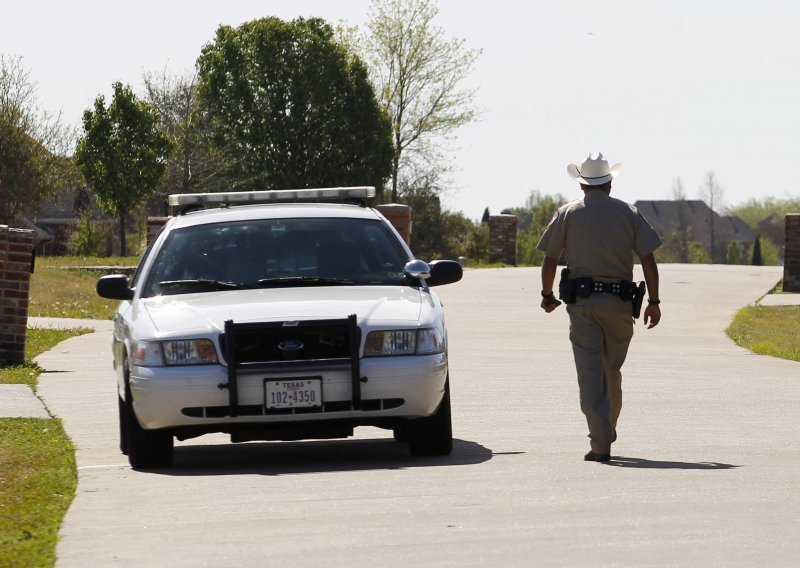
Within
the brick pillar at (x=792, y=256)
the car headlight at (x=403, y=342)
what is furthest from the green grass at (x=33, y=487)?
the brick pillar at (x=792, y=256)

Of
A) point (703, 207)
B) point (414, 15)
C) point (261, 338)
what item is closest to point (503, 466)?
point (261, 338)

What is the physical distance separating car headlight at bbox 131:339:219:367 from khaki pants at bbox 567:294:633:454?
2180 mm

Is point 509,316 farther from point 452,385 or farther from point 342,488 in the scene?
point 342,488

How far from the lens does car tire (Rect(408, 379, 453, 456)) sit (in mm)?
9883

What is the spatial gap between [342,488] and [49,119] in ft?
185

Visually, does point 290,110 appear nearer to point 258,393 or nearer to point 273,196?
point 273,196

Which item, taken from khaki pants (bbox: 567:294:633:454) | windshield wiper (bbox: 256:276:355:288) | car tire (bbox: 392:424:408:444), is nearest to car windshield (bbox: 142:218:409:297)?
windshield wiper (bbox: 256:276:355:288)

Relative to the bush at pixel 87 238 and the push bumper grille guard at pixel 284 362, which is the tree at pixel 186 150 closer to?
the bush at pixel 87 238

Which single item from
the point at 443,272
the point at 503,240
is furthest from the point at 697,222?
the point at 443,272

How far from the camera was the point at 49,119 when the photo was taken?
2479 inches

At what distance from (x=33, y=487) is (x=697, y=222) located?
530 ft

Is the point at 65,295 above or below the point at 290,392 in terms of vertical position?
below

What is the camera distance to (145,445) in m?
9.69

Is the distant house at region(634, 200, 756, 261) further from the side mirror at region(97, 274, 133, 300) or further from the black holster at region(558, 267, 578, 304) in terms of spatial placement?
the black holster at region(558, 267, 578, 304)
